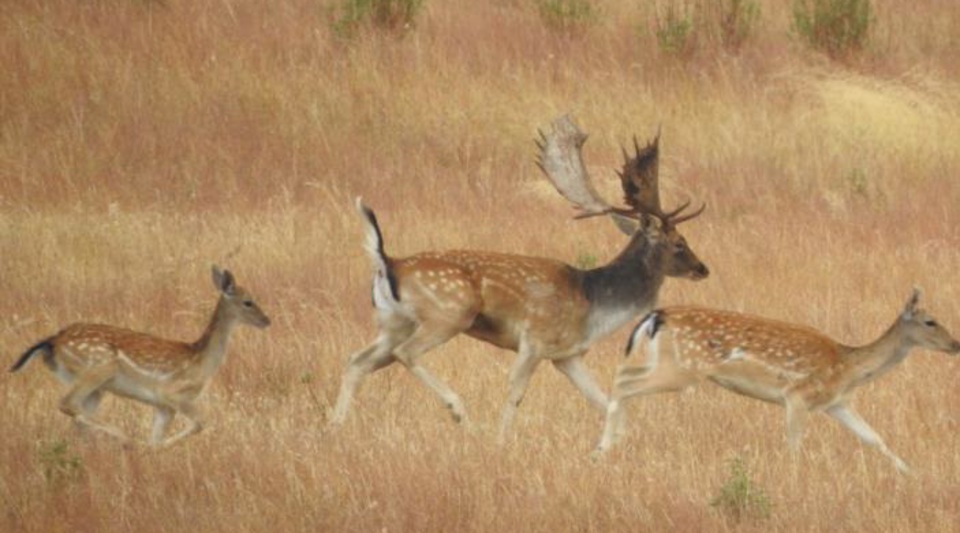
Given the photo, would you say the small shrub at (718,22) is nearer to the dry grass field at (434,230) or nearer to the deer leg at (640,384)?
the dry grass field at (434,230)

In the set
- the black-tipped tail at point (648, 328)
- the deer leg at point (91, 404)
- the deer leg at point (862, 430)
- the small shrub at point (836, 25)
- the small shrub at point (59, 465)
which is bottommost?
the small shrub at point (836, 25)

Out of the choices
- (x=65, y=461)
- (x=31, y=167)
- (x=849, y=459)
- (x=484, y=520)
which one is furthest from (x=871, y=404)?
(x=31, y=167)

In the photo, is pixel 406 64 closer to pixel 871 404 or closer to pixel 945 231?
pixel 945 231

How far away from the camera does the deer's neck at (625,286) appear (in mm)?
10969

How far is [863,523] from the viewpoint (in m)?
8.64

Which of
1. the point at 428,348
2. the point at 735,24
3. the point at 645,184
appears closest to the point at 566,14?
the point at 735,24

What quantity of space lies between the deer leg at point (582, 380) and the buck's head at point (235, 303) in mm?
1440

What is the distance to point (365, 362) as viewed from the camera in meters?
10.7

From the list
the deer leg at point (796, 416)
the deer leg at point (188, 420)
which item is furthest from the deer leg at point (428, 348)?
the deer leg at point (796, 416)

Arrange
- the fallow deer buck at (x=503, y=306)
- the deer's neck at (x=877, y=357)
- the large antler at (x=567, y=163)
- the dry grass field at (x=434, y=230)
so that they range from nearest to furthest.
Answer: the dry grass field at (x=434, y=230), the deer's neck at (x=877, y=357), the fallow deer buck at (x=503, y=306), the large antler at (x=567, y=163)

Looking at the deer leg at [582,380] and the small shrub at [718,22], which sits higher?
the deer leg at [582,380]

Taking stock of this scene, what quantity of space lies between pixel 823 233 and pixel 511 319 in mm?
5103

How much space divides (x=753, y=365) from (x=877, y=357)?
1.94 feet

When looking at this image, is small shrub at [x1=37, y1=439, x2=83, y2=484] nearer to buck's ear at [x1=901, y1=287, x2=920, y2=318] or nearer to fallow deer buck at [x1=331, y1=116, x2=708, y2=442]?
fallow deer buck at [x1=331, y1=116, x2=708, y2=442]
